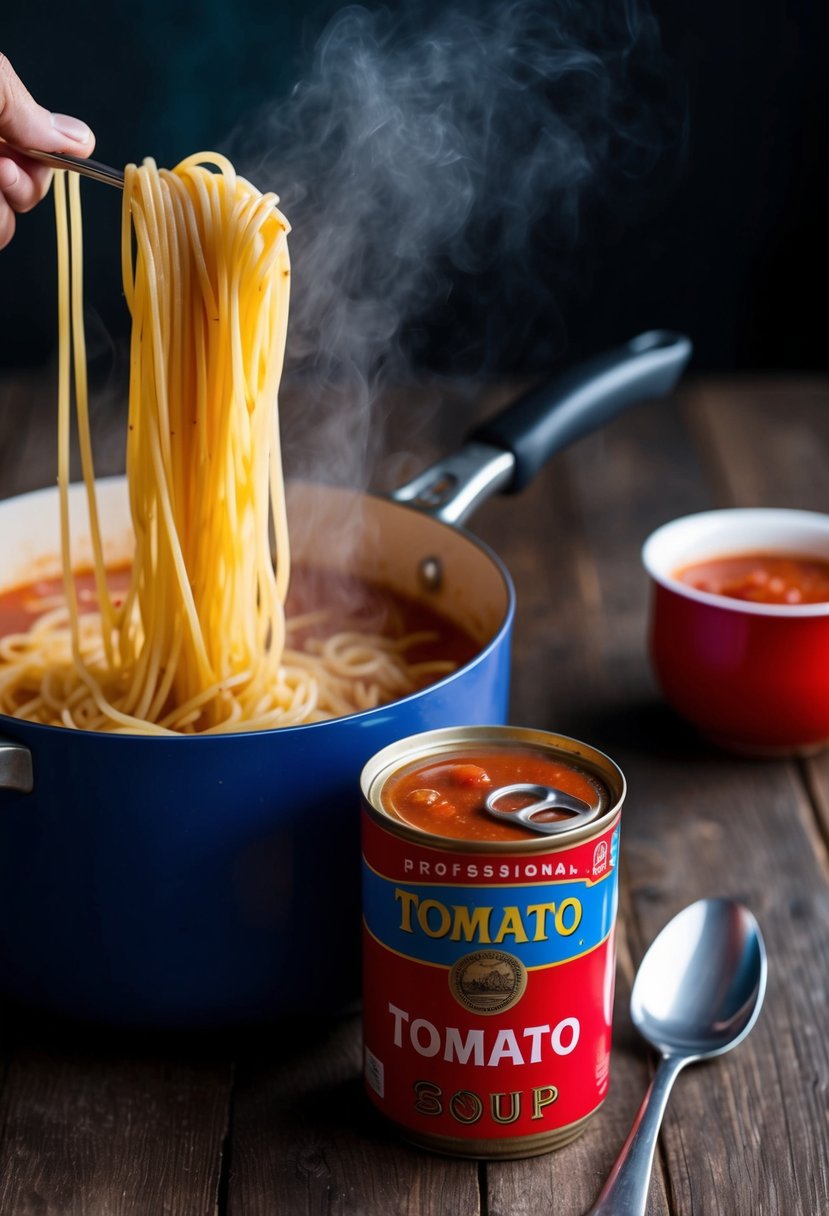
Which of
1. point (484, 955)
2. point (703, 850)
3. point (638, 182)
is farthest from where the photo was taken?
point (638, 182)

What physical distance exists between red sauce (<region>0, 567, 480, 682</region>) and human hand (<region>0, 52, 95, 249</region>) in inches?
19.0

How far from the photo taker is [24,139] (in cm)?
124

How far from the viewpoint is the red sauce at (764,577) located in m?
1.78

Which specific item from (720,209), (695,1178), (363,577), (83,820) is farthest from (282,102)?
(695,1178)

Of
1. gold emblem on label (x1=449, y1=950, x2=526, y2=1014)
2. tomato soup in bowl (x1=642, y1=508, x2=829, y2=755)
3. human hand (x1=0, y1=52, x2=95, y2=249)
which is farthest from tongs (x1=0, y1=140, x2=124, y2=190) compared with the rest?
tomato soup in bowl (x1=642, y1=508, x2=829, y2=755)

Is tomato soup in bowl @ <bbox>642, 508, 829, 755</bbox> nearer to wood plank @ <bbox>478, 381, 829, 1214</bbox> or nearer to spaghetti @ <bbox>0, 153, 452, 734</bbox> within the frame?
wood plank @ <bbox>478, 381, 829, 1214</bbox>

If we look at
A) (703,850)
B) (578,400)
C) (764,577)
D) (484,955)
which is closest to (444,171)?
(578,400)

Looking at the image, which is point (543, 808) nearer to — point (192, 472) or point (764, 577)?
point (192, 472)

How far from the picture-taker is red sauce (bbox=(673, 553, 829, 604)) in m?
1.78

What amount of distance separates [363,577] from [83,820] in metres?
0.65

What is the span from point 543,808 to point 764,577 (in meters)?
0.81

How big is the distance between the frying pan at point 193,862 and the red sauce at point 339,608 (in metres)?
0.28

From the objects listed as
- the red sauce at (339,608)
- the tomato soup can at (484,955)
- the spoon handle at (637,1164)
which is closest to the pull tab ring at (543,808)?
the tomato soup can at (484,955)

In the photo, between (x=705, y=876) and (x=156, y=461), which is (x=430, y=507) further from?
(x=705, y=876)
